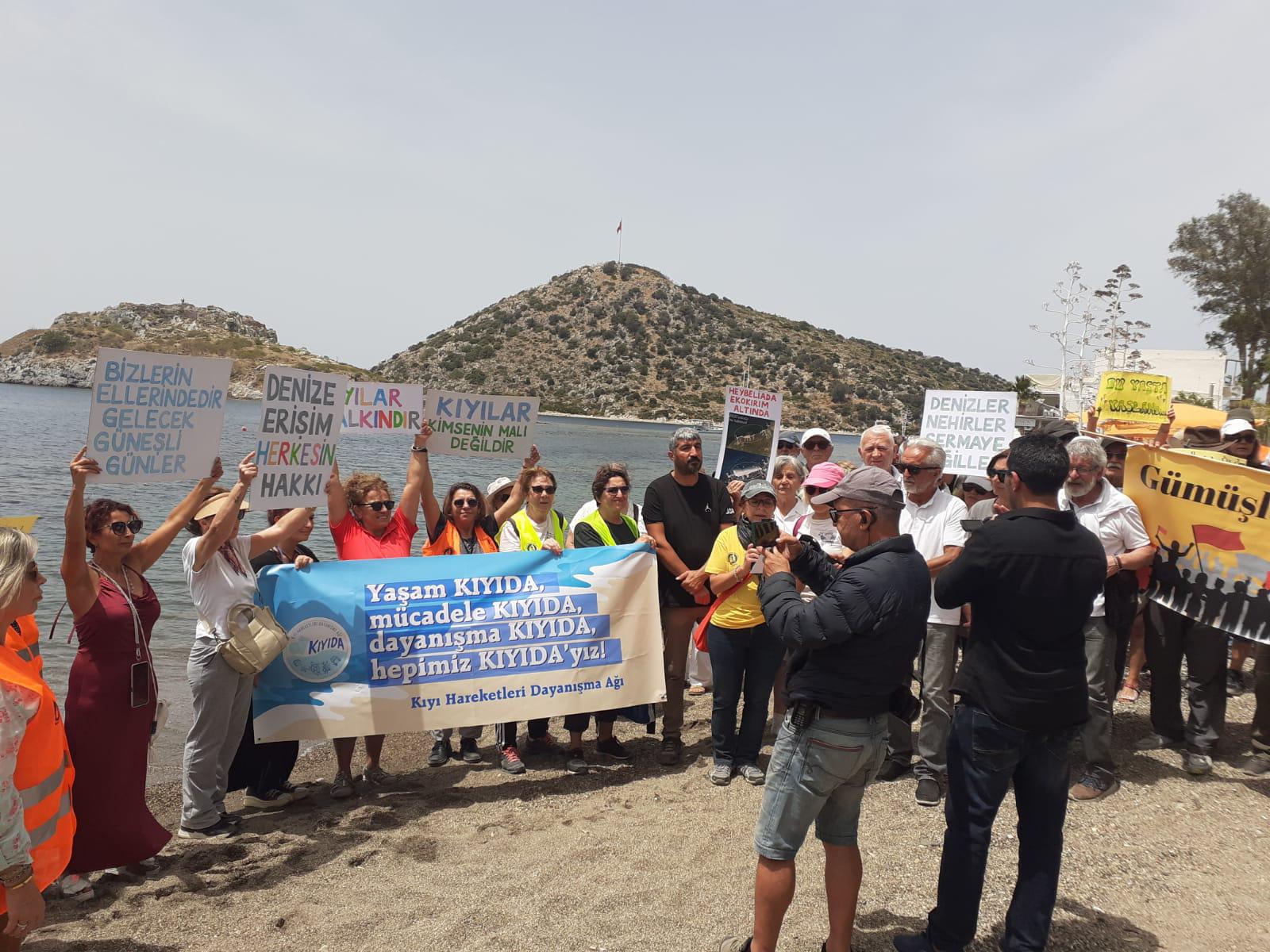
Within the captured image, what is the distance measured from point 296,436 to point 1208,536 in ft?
19.7

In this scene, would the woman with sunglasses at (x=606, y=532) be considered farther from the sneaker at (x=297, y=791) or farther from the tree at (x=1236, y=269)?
the tree at (x=1236, y=269)

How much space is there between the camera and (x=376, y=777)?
19.5 feet

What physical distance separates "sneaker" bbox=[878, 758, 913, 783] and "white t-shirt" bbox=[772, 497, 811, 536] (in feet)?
5.62

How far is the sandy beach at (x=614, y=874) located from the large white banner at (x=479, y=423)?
106 inches

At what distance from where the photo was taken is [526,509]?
6559mm

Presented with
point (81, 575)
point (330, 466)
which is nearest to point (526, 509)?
point (330, 466)

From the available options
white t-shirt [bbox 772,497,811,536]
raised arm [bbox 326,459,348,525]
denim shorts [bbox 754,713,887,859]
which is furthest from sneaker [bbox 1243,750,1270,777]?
raised arm [bbox 326,459,348,525]

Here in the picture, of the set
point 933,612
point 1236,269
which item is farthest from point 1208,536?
point 1236,269

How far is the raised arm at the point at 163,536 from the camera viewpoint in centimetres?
445

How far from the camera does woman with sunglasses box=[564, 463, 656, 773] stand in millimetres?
6238

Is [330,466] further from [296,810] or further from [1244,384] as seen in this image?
[1244,384]

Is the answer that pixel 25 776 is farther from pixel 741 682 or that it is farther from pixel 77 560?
pixel 741 682

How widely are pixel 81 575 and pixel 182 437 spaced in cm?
118

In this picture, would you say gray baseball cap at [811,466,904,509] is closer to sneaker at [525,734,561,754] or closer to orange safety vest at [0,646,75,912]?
orange safety vest at [0,646,75,912]
